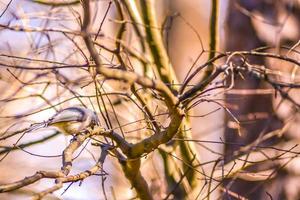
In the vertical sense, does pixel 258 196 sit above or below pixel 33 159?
below

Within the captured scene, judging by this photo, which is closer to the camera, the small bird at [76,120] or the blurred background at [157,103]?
the small bird at [76,120]

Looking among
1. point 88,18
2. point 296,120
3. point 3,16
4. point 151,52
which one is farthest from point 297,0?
point 88,18

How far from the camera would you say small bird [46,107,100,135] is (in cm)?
183

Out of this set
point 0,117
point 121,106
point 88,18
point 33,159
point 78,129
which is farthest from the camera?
point 33,159

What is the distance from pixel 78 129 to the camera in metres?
1.81

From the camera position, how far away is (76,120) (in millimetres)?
1889

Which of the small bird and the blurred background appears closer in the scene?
the small bird

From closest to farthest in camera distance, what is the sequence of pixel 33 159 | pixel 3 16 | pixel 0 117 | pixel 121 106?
pixel 3 16, pixel 0 117, pixel 121 106, pixel 33 159

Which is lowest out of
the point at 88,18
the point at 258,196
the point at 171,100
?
the point at 258,196

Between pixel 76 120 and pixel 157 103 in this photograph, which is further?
pixel 157 103

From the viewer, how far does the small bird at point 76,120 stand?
6.00 feet

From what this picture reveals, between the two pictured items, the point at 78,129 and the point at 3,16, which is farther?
the point at 3,16

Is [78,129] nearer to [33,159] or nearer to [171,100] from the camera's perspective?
[171,100]

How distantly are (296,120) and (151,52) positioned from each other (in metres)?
0.77
